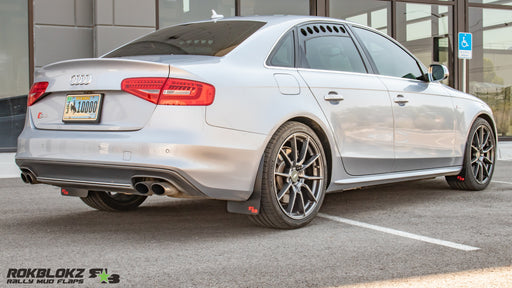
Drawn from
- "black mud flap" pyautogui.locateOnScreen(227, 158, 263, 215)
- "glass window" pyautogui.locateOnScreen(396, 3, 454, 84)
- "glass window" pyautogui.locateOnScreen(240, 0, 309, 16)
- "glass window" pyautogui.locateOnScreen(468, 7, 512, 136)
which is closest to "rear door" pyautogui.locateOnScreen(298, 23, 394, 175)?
"black mud flap" pyautogui.locateOnScreen(227, 158, 263, 215)

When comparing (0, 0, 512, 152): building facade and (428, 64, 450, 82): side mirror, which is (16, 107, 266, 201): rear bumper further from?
(0, 0, 512, 152): building facade

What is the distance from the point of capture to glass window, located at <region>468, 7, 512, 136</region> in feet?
50.4

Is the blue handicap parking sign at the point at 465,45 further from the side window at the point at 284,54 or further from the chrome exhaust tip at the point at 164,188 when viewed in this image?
the chrome exhaust tip at the point at 164,188

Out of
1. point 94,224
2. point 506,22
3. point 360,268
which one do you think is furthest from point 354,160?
point 506,22

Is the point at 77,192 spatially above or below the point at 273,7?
below

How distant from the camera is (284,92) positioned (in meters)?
4.37

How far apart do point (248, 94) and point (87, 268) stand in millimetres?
1460

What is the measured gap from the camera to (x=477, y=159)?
6676 millimetres

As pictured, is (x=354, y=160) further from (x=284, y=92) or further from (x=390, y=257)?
(x=390, y=257)

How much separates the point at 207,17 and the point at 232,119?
8778 millimetres

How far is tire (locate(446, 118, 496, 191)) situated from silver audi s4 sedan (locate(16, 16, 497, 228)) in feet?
3.45

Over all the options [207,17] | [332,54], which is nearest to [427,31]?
[207,17]

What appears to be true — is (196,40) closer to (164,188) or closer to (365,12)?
(164,188)

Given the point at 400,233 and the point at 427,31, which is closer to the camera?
the point at 400,233
